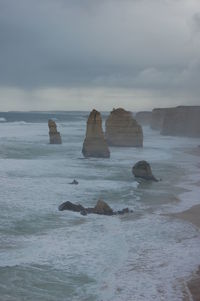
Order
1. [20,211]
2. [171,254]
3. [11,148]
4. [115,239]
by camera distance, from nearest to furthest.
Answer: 1. [171,254]
2. [115,239]
3. [20,211]
4. [11,148]

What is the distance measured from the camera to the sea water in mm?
13539

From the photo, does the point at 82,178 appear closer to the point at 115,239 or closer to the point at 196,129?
the point at 115,239

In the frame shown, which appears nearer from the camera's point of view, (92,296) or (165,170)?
(92,296)

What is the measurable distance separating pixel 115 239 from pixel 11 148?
4116cm

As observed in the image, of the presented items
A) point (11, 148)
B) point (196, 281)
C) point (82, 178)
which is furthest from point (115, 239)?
point (11, 148)

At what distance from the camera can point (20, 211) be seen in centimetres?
2291

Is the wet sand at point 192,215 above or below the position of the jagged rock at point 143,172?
below

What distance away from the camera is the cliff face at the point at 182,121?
93000 millimetres

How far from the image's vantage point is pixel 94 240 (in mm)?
18234

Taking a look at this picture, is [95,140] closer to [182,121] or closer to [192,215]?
[192,215]

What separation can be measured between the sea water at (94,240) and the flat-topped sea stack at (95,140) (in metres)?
12.2

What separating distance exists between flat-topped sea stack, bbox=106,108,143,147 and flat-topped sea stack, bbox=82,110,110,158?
10.7 m

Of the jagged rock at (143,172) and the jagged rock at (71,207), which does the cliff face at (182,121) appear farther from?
the jagged rock at (71,207)

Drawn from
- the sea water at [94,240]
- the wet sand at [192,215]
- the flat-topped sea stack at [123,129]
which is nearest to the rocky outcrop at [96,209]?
the sea water at [94,240]
